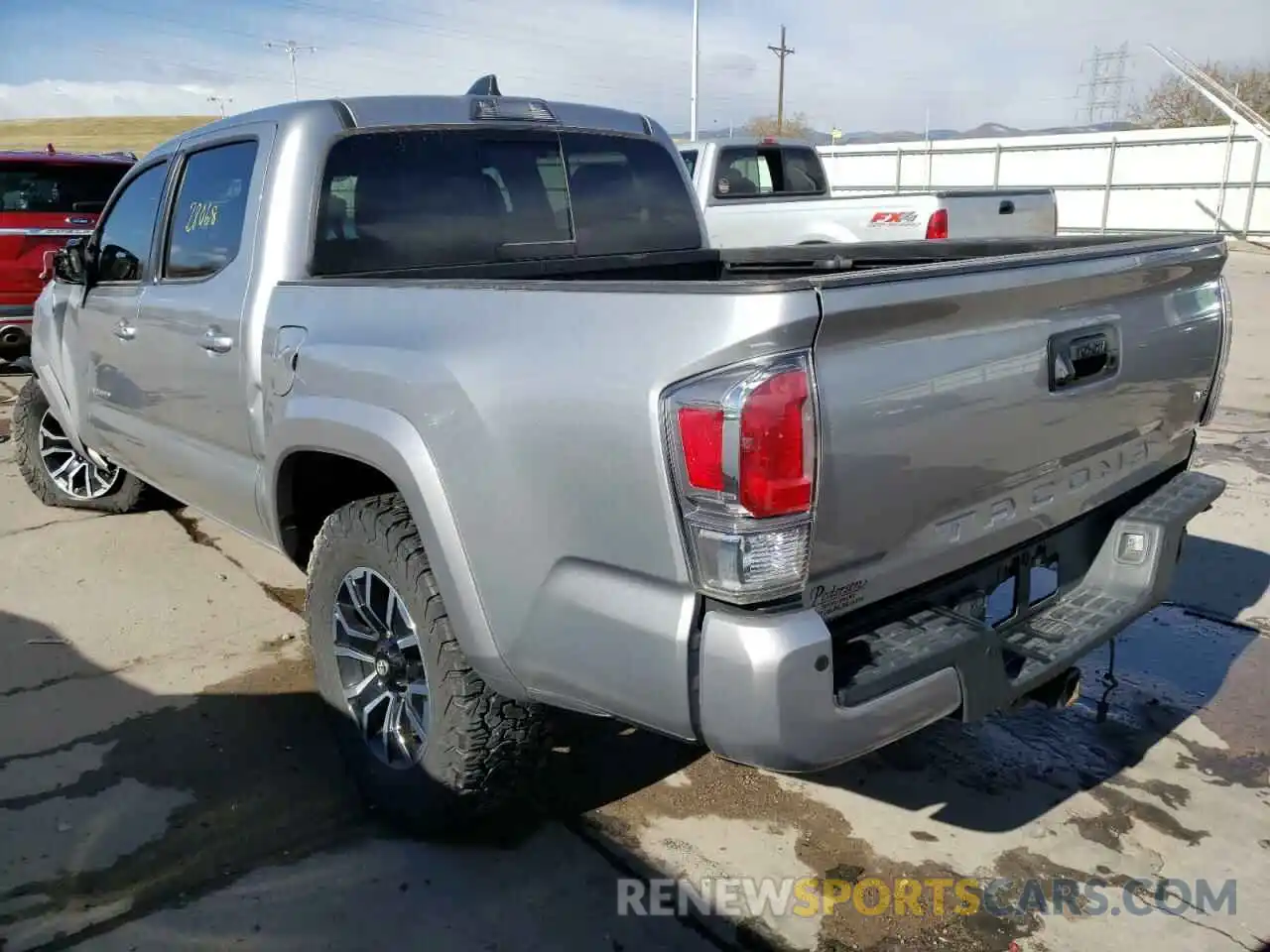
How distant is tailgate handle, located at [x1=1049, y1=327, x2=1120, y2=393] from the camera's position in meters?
2.40

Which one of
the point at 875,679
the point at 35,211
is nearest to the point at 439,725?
the point at 875,679

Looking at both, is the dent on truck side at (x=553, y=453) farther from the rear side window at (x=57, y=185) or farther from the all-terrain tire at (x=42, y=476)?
the rear side window at (x=57, y=185)

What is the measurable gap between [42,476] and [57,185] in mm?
4151

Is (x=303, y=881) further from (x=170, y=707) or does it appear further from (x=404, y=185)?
(x=404, y=185)

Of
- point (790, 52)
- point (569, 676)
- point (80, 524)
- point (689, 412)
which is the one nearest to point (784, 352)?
point (689, 412)

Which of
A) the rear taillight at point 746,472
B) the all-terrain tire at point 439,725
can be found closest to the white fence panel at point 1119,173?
the all-terrain tire at point 439,725

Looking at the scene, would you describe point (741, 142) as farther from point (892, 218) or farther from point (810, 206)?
point (892, 218)

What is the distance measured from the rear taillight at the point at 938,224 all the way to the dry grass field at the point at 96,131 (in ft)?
178

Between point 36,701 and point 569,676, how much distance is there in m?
2.46

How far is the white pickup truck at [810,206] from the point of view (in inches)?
352

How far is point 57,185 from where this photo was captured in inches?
342

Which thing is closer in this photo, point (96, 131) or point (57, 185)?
point (57, 185)

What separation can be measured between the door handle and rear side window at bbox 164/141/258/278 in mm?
232

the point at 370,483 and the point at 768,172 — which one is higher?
the point at 768,172
